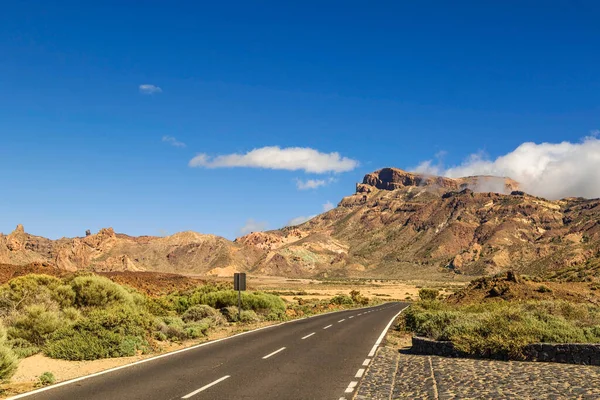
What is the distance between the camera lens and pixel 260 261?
178 m

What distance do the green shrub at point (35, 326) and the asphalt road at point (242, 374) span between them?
4794 millimetres

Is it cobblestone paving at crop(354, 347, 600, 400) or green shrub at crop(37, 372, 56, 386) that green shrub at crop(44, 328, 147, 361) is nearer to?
green shrub at crop(37, 372, 56, 386)

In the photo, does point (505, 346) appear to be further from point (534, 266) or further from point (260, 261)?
point (260, 261)

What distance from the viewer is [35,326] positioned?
52.5 ft

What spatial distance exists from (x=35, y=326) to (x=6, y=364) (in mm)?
5516

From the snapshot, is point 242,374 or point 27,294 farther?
point 27,294

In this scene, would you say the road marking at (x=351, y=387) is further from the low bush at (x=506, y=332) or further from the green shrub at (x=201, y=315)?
the green shrub at (x=201, y=315)

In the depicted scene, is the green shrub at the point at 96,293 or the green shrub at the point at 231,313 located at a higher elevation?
the green shrub at the point at 96,293

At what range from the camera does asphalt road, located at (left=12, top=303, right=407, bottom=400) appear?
9586mm

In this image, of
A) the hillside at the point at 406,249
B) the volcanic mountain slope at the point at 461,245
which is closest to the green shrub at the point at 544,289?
the hillside at the point at 406,249

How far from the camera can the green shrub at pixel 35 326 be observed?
51.9ft

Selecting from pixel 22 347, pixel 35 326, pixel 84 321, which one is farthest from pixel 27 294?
pixel 84 321

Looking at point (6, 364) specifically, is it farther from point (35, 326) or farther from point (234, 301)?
point (234, 301)

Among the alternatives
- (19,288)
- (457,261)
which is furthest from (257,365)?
(457,261)
